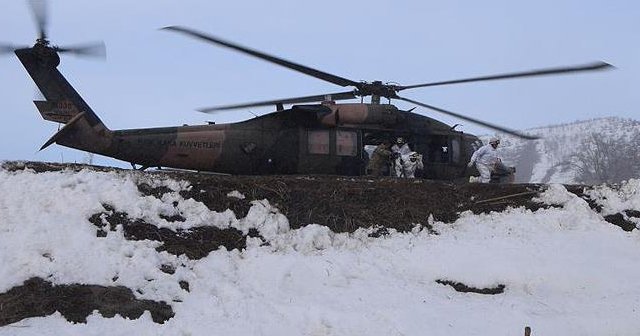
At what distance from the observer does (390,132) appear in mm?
14367

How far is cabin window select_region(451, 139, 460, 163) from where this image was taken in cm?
1538

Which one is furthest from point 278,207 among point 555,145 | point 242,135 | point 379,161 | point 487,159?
point 555,145

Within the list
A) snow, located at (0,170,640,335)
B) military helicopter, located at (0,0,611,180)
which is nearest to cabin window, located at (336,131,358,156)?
military helicopter, located at (0,0,611,180)

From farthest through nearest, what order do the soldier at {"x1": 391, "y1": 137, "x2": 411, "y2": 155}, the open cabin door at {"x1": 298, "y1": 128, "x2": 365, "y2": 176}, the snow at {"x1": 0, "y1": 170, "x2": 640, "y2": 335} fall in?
the soldier at {"x1": 391, "y1": 137, "x2": 411, "y2": 155} < the open cabin door at {"x1": 298, "y1": 128, "x2": 365, "y2": 176} < the snow at {"x1": 0, "y1": 170, "x2": 640, "y2": 335}

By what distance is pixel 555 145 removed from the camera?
494ft

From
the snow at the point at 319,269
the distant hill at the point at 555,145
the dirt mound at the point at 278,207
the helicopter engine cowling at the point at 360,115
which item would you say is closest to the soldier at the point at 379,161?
the helicopter engine cowling at the point at 360,115

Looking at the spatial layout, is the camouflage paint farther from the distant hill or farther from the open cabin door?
the distant hill

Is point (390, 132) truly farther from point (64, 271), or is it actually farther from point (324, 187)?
point (64, 271)

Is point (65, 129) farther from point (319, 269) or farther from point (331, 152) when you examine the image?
point (319, 269)

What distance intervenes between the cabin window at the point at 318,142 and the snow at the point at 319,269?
13.9ft

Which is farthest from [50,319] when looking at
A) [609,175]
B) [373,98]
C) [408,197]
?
[609,175]

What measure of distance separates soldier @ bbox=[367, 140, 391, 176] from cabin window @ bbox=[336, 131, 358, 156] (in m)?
0.52

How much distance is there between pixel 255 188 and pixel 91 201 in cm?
269

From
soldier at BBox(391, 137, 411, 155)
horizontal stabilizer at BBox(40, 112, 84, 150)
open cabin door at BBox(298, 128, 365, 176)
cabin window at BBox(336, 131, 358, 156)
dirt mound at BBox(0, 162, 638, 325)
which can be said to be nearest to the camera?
dirt mound at BBox(0, 162, 638, 325)
